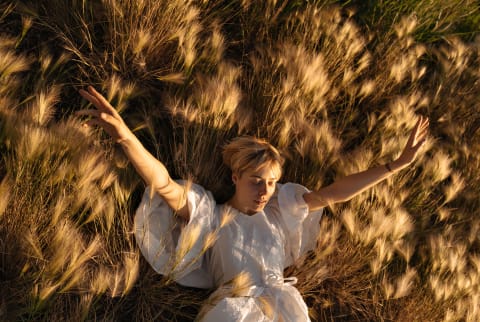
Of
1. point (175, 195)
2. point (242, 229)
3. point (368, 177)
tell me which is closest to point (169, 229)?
point (175, 195)

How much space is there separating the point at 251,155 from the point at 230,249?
41cm

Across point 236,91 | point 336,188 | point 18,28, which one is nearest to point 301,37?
point 236,91


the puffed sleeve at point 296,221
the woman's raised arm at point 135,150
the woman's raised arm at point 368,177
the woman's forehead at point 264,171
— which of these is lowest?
the puffed sleeve at point 296,221

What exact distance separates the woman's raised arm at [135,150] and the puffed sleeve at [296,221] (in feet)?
1.57

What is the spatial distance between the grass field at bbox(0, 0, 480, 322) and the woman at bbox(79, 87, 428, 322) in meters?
0.12

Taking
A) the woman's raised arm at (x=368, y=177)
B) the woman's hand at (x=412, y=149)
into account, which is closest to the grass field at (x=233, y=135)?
the woman's raised arm at (x=368, y=177)

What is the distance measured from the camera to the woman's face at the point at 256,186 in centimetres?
224

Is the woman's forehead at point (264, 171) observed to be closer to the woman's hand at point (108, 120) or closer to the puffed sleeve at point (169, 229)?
the puffed sleeve at point (169, 229)

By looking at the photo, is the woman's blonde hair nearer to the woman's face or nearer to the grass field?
the woman's face

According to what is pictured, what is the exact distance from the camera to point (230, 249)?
2.33 m

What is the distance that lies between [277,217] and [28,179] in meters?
1.06

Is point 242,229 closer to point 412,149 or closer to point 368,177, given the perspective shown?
point 368,177

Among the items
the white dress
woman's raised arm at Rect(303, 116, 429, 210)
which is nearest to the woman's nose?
the white dress

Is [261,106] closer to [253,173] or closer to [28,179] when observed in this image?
[253,173]
